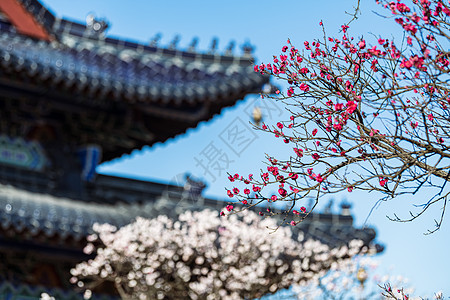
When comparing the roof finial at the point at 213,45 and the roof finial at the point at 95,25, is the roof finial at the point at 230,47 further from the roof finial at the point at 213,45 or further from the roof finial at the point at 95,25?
the roof finial at the point at 95,25

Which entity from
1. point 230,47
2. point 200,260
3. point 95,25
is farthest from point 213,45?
point 200,260

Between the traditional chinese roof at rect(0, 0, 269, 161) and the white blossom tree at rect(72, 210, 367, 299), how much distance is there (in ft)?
6.25

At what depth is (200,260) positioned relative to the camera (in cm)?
1052

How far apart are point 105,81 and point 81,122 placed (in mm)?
1023

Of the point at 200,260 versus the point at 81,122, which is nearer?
the point at 200,260

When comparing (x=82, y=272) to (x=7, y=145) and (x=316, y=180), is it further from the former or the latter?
(x=316, y=180)

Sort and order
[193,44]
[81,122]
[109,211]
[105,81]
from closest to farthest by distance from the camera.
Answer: [105,81] < [109,211] < [81,122] < [193,44]

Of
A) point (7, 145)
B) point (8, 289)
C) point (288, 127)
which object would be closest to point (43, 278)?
point (8, 289)

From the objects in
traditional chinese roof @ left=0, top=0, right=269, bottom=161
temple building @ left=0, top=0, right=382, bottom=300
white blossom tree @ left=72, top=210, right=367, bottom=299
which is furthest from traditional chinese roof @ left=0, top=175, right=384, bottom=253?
traditional chinese roof @ left=0, top=0, right=269, bottom=161

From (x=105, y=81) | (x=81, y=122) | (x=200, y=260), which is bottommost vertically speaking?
(x=200, y=260)

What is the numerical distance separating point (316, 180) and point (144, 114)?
8372 mm

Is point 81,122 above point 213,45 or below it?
below

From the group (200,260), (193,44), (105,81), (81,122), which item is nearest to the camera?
(200,260)

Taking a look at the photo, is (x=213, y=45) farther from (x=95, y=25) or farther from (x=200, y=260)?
(x=200, y=260)
